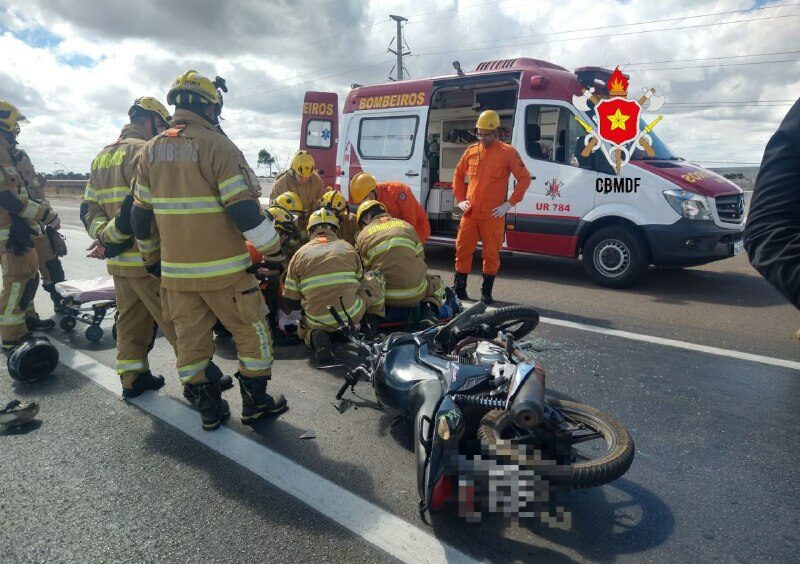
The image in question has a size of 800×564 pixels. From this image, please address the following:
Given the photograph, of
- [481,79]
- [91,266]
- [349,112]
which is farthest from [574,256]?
[91,266]

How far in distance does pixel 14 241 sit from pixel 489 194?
4.59 m

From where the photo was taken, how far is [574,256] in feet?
22.4

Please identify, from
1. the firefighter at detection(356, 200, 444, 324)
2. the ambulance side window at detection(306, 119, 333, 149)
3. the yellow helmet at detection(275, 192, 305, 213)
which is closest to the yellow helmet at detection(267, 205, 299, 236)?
the yellow helmet at detection(275, 192, 305, 213)

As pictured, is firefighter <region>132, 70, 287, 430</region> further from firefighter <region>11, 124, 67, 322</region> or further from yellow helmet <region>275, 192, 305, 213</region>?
firefighter <region>11, 124, 67, 322</region>

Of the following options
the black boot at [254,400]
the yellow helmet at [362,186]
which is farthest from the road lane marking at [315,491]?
the yellow helmet at [362,186]

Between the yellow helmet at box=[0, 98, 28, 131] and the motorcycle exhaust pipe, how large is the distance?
16.4 feet

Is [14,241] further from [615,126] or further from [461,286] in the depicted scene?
[615,126]

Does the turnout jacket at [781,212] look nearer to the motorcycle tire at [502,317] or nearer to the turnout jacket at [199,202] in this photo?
the motorcycle tire at [502,317]

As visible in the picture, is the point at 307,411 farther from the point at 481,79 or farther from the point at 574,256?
the point at 481,79

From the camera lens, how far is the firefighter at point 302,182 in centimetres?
629

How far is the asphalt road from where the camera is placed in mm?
2068

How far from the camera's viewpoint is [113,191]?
351 cm

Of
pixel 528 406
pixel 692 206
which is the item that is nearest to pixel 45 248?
pixel 528 406

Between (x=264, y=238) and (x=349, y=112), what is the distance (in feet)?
21.9
